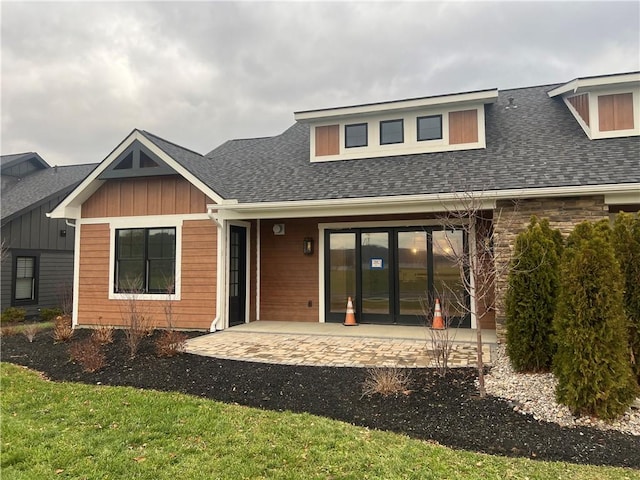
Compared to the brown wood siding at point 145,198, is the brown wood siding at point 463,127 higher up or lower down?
higher up

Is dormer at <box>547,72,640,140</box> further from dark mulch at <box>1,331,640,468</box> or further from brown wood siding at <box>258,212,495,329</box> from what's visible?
dark mulch at <box>1,331,640,468</box>

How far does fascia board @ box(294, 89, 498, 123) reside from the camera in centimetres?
995

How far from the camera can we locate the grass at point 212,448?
317 centimetres

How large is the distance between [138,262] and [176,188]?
2164 millimetres

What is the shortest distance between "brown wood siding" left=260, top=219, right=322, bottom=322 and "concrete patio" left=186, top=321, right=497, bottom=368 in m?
0.67

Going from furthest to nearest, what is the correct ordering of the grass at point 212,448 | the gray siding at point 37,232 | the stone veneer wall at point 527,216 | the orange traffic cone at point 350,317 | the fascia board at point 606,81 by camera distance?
the gray siding at point 37,232, the orange traffic cone at point 350,317, the fascia board at point 606,81, the stone veneer wall at point 527,216, the grass at point 212,448

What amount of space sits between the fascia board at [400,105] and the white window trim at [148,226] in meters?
4.59

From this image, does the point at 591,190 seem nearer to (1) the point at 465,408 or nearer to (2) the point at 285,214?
(1) the point at 465,408

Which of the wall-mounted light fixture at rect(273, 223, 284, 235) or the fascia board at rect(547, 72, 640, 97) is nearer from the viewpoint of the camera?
the fascia board at rect(547, 72, 640, 97)

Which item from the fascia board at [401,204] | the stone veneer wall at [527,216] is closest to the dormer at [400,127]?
the fascia board at [401,204]

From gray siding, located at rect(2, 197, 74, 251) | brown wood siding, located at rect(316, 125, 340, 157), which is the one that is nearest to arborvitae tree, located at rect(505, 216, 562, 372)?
brown wood siding, located at rect(316, 125, 340, 157)

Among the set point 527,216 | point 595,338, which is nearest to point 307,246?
point 527,216

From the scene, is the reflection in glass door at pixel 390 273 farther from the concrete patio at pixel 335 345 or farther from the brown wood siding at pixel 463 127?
the brown wood siding at pixel 463 127

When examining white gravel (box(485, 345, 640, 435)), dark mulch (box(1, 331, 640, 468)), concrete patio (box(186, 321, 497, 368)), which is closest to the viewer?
dark mulch (box(1, 331, 640, 468))
